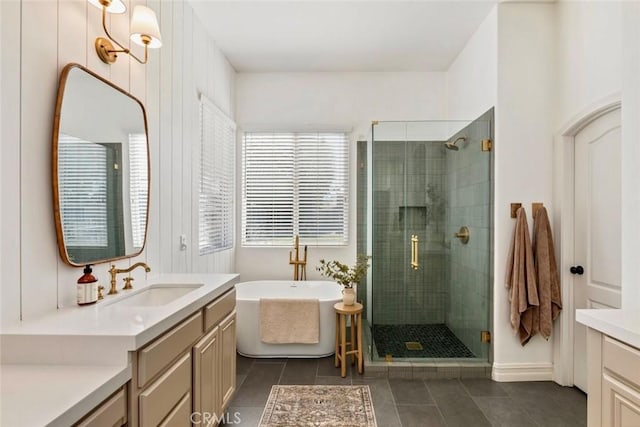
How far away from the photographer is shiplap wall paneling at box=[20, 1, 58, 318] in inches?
53.0

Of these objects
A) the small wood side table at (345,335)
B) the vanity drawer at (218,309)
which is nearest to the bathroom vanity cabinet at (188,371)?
the vanity drawer at (218,309)

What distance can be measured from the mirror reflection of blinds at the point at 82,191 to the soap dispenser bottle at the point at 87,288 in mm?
160

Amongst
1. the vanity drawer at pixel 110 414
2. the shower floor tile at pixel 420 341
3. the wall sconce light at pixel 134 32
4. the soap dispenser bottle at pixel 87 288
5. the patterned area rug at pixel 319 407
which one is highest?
the wall sconce light at pixel 134 32

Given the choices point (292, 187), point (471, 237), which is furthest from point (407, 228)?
point (292, 187)

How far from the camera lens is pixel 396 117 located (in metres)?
4.17

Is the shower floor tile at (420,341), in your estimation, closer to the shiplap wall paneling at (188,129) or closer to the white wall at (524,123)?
the white wall at (524,123)

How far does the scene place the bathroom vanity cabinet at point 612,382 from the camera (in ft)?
3.92

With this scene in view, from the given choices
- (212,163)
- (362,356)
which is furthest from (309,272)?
(212,163)

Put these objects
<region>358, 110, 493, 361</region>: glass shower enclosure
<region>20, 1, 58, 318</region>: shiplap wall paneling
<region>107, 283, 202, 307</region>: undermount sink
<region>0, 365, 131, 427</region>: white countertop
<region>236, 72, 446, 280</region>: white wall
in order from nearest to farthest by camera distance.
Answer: <region>0, 365, 131, 427</region>: white countertop < <region>20, 1, 58, 318</region>: shiplap wall paneling < <region>107, 283, 202, 307</region>: undermount sink < <region>358, 110, 493, 361</region>: glass shower enclosure < <region>236, 72, 446, 280</region>: white wall

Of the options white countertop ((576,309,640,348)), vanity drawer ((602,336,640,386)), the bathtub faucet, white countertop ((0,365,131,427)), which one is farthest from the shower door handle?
white countertop ((0,365,131,427))

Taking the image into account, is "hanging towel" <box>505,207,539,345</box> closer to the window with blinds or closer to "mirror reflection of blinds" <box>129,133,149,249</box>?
the window with blinds

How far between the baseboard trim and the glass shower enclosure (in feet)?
1.12

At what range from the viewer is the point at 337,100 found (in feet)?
13.7

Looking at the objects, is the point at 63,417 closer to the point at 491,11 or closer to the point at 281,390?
the point at 281,390
